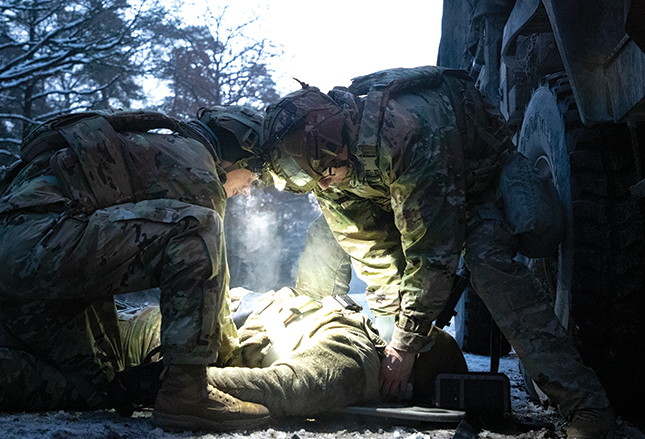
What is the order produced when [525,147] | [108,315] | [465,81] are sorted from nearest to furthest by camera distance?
[108,315] < [465,81] < [525,147]

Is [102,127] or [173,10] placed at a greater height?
[173,10]

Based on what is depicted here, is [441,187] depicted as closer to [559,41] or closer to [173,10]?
[559,41]

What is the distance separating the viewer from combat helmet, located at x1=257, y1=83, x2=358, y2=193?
3404 millimetres

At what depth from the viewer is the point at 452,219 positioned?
Answer: 317cm

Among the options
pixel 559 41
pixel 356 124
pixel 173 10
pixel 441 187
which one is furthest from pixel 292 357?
pixel 173 10

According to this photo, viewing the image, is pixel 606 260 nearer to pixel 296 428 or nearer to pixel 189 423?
pixel 296 428

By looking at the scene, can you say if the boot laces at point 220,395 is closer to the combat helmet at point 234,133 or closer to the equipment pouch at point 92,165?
the equipment pouch at point 92,165

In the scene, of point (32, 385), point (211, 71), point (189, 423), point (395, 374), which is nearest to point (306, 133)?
point (395, 374)

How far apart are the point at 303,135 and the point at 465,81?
51.3 inches

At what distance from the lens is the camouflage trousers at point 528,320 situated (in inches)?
107

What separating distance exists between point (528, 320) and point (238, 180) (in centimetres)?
205

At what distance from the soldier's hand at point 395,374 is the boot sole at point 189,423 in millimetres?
945

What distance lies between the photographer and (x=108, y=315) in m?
3.01

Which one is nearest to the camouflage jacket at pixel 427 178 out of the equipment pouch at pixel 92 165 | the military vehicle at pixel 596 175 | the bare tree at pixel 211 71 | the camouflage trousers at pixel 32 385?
the military vehicle at pixel 596 175
